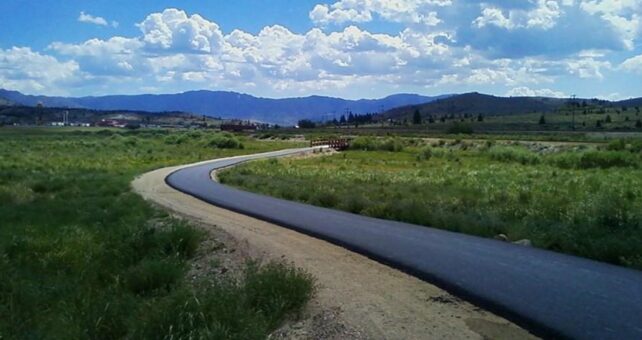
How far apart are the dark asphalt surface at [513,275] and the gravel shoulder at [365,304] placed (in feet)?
1.15

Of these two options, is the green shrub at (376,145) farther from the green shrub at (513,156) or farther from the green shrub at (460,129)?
the green shrub at (460,129)

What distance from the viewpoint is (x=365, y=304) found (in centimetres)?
1033

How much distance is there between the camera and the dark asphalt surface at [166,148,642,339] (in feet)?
29.0

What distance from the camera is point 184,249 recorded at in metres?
16.5

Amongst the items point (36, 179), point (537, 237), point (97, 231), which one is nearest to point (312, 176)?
point (36, 179)

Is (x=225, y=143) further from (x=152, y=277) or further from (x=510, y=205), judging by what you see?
(x=152, y=277)

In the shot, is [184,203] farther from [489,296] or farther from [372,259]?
[489,296]

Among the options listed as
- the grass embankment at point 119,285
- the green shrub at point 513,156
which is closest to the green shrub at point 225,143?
the green shrub at point 513,156

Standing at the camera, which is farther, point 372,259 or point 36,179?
point 36,179

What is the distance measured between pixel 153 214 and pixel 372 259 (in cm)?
1159

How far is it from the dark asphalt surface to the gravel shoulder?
0.35 meters

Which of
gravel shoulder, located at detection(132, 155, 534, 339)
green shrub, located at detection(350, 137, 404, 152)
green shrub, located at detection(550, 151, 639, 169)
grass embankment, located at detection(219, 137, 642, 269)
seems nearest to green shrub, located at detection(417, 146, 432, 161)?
green shrub, located at detection(350, 137, 404, 152)

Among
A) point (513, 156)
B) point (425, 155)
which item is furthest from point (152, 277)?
point (425, 155)

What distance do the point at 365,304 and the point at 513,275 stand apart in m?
3.00
